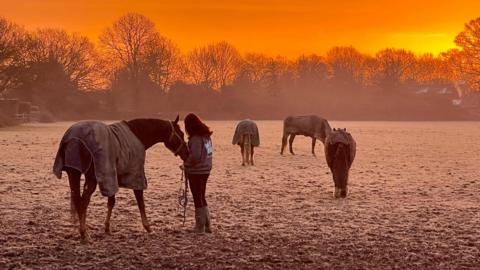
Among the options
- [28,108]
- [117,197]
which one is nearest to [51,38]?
[28,108]

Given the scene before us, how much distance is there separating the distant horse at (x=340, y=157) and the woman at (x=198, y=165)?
475 centimetres

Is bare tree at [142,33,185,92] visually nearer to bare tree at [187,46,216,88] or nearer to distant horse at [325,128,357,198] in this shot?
bare tree at [187,46,216,88]

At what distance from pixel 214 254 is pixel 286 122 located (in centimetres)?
1819

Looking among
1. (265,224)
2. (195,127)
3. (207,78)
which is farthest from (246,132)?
(207,78)

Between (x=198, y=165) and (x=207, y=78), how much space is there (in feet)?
271

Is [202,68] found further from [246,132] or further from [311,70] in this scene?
[246,132]

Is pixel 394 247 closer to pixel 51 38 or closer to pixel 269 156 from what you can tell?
pixel 269 156

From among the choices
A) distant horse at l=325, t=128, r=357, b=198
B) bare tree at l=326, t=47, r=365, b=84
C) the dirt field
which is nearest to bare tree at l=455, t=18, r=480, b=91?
bare tree at l=326, t=47, r=365, b=84

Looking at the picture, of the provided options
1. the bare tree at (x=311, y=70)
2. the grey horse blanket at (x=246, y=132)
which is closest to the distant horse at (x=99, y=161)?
the grey horse blanket at (x=246, y=132)

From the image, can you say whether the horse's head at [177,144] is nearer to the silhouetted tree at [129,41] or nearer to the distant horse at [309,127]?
the distant horse at [309,127]

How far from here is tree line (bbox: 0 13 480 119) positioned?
6631 centimetres

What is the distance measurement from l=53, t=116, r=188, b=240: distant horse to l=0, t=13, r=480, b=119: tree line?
44.7m

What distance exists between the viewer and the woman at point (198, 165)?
352 inches

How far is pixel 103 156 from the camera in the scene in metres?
8.25
